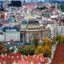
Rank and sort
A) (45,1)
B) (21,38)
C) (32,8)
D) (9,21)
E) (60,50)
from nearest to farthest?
(60,50) → (21,38) → (9,21) → (32,8) → (45,1)

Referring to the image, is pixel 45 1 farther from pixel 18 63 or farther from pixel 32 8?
pixel 18 63

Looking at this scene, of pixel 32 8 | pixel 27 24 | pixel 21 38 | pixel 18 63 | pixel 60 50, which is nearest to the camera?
pixel 60 50

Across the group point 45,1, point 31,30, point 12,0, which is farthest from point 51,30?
point 45,1

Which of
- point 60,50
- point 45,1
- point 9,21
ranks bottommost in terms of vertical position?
point 45,1

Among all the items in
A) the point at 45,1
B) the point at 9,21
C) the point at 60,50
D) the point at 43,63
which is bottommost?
the point at 45,1

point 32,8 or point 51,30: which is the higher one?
point 51,30

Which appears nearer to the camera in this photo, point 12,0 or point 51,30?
point 51,30

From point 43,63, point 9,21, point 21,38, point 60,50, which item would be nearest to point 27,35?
point 21,38

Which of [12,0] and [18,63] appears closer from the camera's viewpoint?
[18,63]

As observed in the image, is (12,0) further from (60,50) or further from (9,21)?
(60,50)
